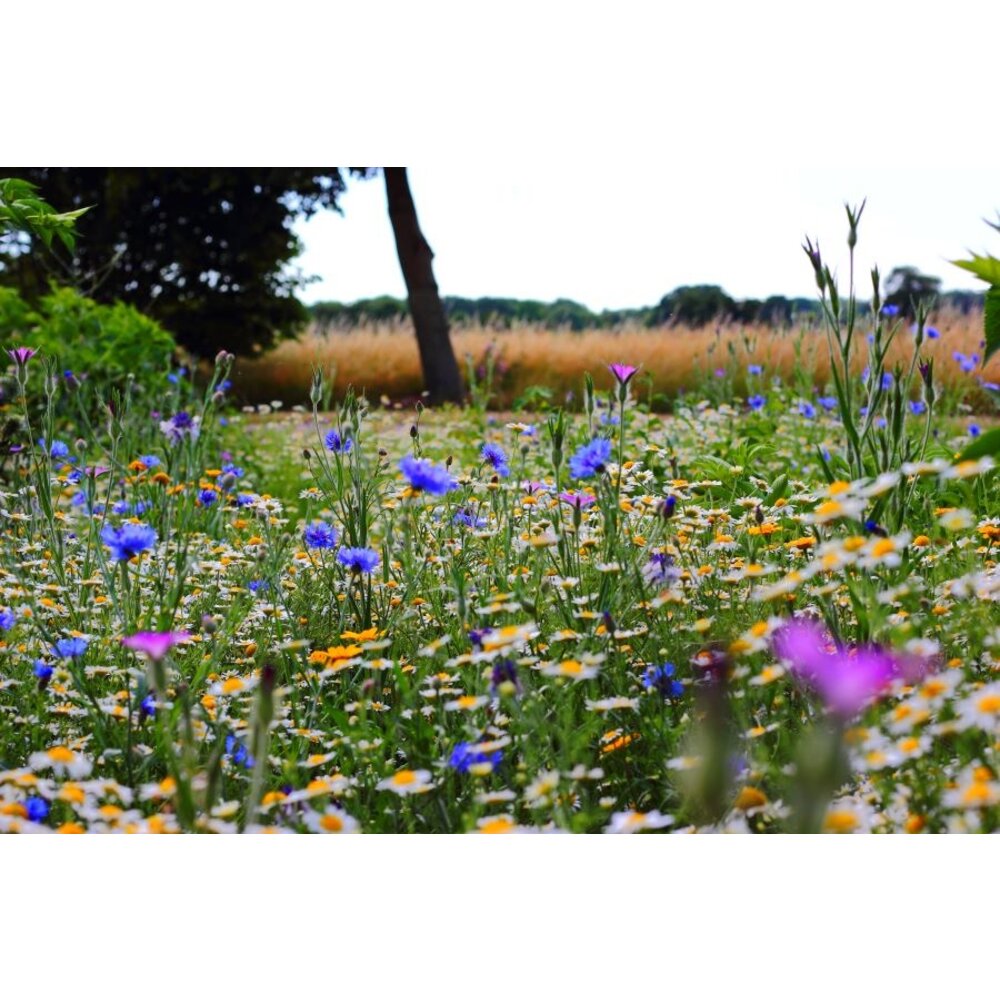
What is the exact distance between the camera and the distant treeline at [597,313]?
7562mm

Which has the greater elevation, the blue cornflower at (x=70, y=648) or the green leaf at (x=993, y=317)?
the green leaf at (x=993, y=317)

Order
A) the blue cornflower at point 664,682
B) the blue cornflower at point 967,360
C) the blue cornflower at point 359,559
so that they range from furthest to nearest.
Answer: the blue cornflower at point 967,360 < the blue cornflower at point 359,559 < the blue cornflower at point 664,682

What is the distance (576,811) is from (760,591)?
67cm

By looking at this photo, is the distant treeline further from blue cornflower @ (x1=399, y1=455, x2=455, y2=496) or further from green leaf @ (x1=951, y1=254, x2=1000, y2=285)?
blue cornflower @ (x1=399, y1=455, x2=455, y2=496)

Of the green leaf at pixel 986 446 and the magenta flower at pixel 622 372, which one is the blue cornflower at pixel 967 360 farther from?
the green leaf at pixel 986 446

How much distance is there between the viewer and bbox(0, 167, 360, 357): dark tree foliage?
28.1 feet

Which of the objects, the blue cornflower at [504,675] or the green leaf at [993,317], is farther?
the green leaf at [993,317]

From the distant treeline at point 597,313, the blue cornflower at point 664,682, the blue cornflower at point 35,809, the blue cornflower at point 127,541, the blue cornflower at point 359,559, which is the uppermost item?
the distant treeline at point 597,313

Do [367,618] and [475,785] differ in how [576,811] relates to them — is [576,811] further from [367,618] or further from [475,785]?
[367,618]

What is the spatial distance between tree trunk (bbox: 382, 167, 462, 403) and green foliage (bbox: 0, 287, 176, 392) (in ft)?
10.1

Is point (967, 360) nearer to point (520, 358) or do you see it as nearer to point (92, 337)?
point (520, 358)

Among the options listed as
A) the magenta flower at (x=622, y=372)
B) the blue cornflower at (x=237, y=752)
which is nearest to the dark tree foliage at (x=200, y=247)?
the magenta flower at (x=622, y=372)

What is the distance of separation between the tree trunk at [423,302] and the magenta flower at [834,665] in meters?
6.81

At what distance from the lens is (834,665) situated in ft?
6.23
